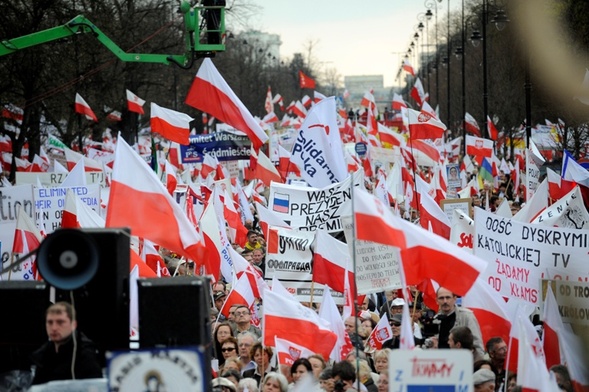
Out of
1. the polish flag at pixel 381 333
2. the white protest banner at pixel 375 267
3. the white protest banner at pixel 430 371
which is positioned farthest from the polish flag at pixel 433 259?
the white protest banner at pixel 375 267

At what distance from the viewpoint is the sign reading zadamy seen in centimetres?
3231

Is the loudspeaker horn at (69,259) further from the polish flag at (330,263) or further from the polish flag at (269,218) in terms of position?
the polish flag at (269,218)

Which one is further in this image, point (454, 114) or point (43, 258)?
point (454, 114)

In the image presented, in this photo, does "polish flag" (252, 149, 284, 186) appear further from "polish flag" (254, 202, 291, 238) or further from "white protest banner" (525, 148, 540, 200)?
"polish flag" (254, 202, 291, 238)

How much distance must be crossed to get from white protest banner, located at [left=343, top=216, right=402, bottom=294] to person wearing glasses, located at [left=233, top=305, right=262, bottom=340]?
1.27m

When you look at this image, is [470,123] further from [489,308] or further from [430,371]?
[430,371]

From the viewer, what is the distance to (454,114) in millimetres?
73062

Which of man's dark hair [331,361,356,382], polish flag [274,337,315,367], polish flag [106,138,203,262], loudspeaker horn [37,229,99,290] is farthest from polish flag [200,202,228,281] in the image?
loudspeaker horn [37,229,99,290]

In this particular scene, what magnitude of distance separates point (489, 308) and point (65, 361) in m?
4.80

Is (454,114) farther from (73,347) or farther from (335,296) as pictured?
(73,347)

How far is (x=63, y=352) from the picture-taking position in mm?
7215

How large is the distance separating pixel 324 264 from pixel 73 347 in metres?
6.90

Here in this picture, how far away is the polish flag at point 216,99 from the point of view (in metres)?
16.4

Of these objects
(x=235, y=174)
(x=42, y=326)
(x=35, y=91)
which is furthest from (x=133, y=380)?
(x=35, y=91)
